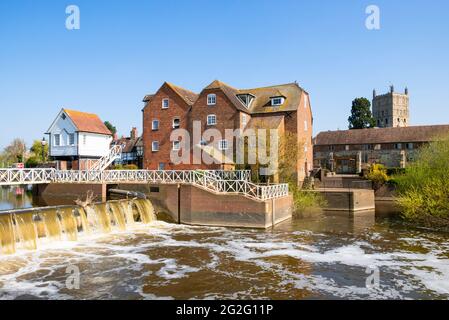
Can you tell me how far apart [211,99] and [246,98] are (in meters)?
4.46

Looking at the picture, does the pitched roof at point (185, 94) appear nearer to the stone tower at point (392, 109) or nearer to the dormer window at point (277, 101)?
the dormer window at point (277, 101)

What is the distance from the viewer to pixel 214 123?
132 ft

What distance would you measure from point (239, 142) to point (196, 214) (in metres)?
11.3

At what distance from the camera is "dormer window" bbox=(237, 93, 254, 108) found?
1670 inches

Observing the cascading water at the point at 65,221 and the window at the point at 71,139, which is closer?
the cascading water at the point at 65,221

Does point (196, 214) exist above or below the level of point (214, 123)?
below

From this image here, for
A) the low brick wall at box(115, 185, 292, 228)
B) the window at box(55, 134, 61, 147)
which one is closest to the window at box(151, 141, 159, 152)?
the window at box(55, 134, 61, 147)

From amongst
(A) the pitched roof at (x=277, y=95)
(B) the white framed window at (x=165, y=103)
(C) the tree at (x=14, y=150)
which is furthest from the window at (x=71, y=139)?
(C) the tree at (x=14, y=150)

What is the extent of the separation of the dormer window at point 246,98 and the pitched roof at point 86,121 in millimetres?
17095

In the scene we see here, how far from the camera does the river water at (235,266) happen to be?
12984 mm

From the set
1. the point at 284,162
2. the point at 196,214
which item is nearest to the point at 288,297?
the point at 196,214

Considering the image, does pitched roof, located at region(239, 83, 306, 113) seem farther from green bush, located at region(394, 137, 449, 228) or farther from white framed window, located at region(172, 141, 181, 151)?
green bush, located at region(394, 137, 449, 228)

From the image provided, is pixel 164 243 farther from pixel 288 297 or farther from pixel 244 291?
pixel 288 297

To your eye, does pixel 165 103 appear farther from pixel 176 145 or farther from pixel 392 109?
pixel 392 109
